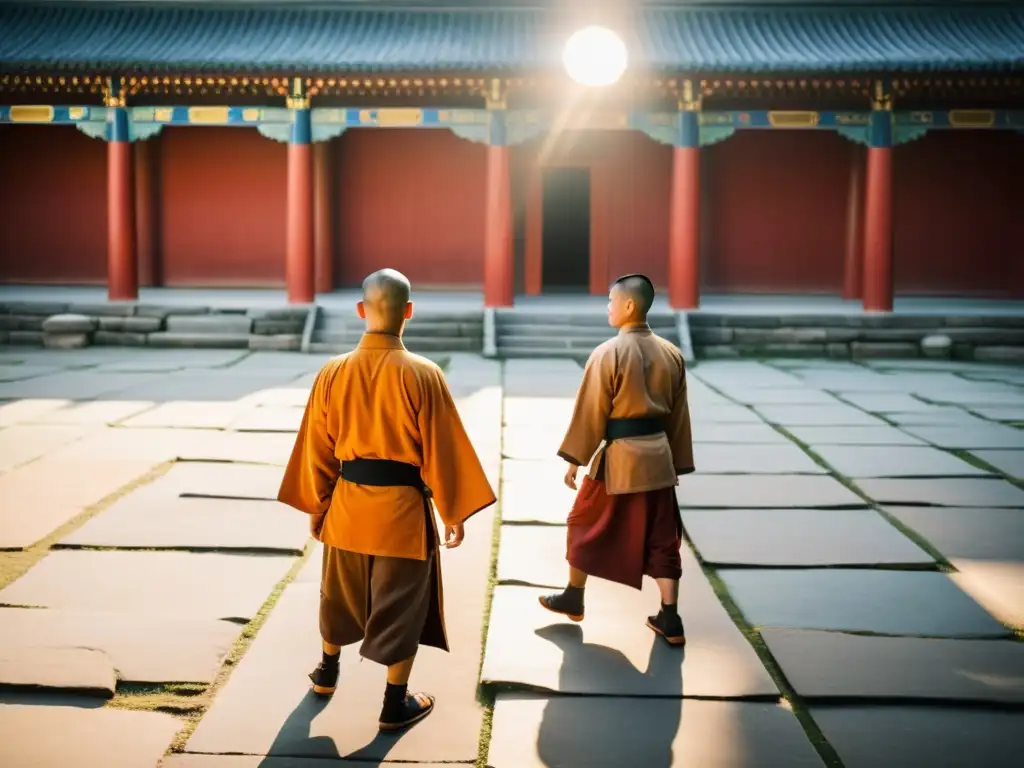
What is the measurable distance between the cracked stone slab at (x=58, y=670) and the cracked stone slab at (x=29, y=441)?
299 cm

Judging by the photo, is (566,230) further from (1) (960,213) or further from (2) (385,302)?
(2) (385,302)

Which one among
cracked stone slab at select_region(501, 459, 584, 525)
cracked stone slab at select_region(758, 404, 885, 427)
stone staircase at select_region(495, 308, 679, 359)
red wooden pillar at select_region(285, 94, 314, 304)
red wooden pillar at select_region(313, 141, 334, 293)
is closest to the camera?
cracked stone slab at select_region(501, 459, 584, 525)

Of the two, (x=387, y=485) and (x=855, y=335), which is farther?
(x=855, y=335)

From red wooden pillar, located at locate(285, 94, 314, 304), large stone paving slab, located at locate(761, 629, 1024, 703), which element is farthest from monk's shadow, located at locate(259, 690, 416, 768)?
red wooden pillar, located at locate(285, 94, 314, 304)

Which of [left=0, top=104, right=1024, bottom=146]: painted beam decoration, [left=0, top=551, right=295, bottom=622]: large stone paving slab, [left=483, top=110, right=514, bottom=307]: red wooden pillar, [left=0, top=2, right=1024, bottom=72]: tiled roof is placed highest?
[left=0, top=2, right=1024, bottom=72]: tiled roof

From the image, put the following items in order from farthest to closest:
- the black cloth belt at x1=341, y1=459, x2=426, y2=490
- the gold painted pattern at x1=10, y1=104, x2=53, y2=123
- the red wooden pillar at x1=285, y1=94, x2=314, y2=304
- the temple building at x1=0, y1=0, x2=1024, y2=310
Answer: the gold painted pattern at x1=10, y1=104, x2=53, y2=123 → the red wooden pillar at x1=285, y1=94, x2=314, y2=304 → the temple building at x1=0, y1=0, x2=1024, y2=310 → the black cloth belt at x1=341, y1=459, x2=426, y2=490

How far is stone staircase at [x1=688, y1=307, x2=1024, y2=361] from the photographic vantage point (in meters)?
12.2

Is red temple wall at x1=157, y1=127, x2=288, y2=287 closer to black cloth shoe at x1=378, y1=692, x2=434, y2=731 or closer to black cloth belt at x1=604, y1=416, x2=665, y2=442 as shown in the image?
black cloth belt at x1=604, y1=416, x2=665, y2=442

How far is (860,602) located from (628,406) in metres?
1.31

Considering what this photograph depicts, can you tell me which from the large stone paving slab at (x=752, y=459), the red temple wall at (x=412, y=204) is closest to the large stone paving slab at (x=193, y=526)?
the large stone paving slab at (x=752, y=459)

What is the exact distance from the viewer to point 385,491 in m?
2.97

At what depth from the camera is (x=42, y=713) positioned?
2.99m

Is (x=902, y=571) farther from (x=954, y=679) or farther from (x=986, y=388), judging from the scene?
(x=986, y=388)

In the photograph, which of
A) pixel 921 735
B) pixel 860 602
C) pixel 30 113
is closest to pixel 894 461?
pixel 860 602
